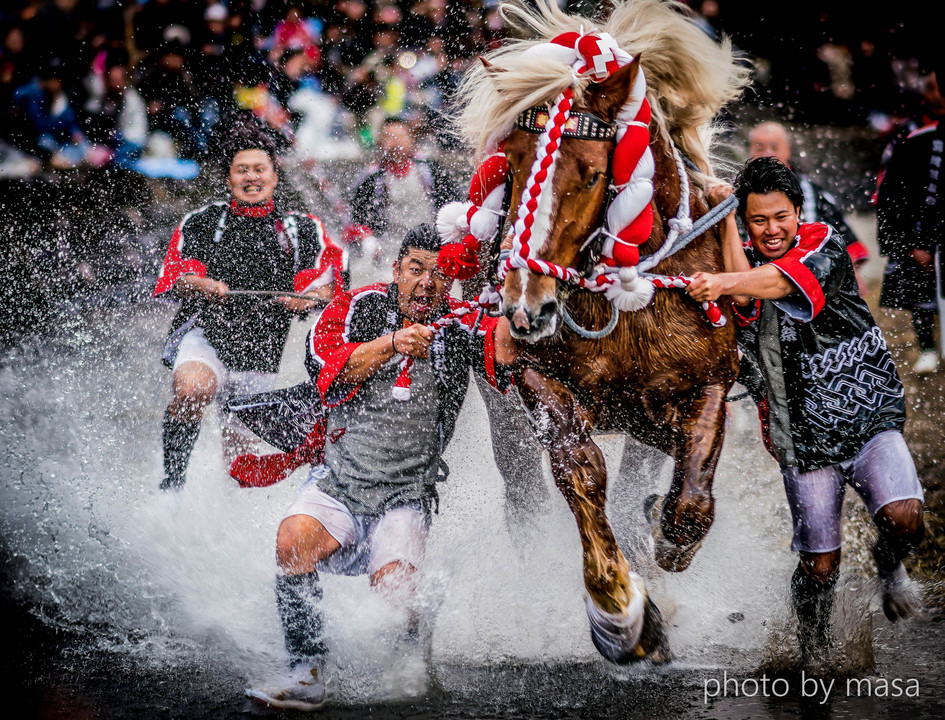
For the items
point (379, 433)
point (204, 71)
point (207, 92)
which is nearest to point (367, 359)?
point (379, 433)

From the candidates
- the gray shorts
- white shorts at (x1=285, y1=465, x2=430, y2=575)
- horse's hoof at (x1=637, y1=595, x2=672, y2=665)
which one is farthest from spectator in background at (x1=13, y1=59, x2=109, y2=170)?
the gray shorts

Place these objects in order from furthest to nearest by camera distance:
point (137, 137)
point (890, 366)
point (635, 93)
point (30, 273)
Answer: point (137, 137) < point (30, 273) < point (890, 366) < point (635, 93)

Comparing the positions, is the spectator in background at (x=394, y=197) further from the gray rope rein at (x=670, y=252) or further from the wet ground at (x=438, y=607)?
the gray rope rein at (x=670, y=252)

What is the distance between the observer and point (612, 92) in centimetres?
257

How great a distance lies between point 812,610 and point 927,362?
2.81 metres

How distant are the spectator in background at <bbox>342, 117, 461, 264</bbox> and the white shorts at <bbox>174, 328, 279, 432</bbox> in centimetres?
130

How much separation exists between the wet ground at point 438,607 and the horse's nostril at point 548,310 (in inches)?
55.1

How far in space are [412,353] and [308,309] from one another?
1.20m

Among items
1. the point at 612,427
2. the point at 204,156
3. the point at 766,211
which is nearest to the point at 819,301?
the point at 766,211

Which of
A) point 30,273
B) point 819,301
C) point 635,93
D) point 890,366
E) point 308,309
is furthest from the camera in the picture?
point 30,273

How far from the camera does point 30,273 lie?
5.50 metres

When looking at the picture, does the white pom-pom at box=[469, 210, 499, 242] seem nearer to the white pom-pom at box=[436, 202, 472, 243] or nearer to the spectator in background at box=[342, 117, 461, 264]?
the white pom-pom at box=[436, 202, 472, 243]

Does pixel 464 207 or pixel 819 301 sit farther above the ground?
pixel 464 207

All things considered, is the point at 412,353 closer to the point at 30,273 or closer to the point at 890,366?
the point at 890,366
